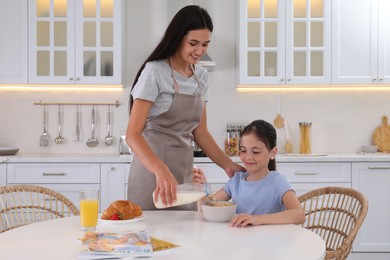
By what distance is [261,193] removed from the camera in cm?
204

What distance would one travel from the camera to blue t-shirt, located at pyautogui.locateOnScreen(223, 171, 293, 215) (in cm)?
202

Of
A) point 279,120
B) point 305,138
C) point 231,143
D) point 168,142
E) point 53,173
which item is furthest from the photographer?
point 279,120

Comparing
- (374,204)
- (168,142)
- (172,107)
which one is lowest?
(374,204)

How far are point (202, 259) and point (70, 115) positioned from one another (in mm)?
3307

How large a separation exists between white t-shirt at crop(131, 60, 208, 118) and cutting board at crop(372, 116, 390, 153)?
8.80 ft

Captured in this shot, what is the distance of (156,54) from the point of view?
6.95ft

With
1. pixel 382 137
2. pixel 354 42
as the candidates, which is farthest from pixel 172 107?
pixel 382 137

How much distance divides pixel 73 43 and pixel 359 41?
7.11 feet

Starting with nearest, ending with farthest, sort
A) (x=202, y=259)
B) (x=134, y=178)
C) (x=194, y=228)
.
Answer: (x=202, y=259) → (x=194, y=228) → (x=134, y=178)

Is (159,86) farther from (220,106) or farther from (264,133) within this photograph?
(220,106)

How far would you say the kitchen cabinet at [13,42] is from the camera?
4.09 m

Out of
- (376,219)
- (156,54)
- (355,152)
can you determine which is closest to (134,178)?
(156,54)

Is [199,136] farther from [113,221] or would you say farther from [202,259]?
[202,259]

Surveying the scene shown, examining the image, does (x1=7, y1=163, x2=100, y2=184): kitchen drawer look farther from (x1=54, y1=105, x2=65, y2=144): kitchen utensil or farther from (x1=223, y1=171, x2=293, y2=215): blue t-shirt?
(x1=223, y1=171, x2=293, y2=215): blue t-shirt
